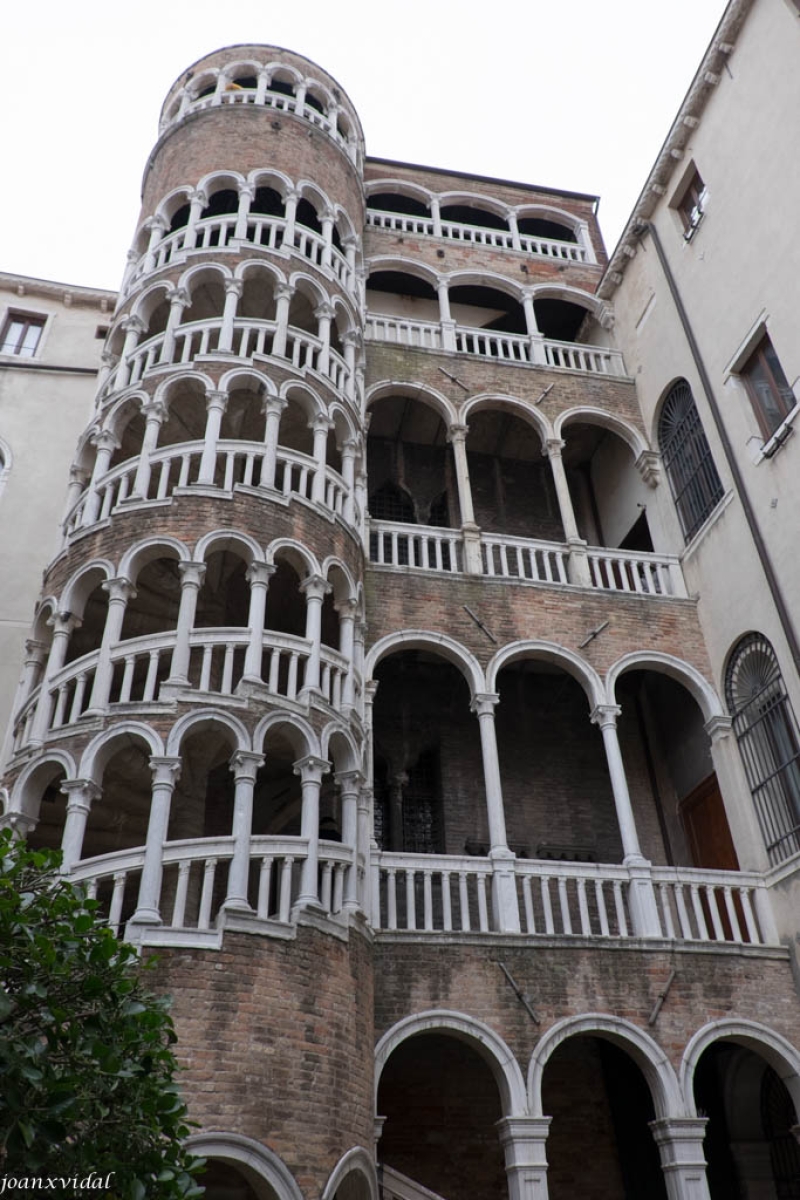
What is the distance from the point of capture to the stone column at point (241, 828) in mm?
8766

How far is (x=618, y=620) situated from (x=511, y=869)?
14.5 feet

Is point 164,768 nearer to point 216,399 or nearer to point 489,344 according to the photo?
point 216,399

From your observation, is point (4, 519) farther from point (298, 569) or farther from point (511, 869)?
point (511, 869)

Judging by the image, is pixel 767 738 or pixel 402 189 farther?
pixel 402 189

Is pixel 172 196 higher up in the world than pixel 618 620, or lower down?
higher up

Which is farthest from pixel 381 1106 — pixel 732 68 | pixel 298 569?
pixel 732 68

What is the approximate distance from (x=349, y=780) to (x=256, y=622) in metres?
2.16

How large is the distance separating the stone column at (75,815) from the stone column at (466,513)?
6476mm

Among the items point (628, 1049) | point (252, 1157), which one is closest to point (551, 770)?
point (628, 1049)

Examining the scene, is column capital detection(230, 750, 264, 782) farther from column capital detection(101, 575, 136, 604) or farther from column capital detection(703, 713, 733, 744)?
column capital detection(703, 713, 733, 744)

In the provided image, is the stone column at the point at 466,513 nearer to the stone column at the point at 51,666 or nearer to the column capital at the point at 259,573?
the column capital at the point at 259,573

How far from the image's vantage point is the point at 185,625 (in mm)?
10336

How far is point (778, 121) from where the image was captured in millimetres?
13078

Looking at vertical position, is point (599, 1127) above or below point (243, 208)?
below
